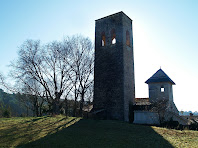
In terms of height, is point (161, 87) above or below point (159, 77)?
below

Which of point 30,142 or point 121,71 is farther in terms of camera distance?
point 121,71

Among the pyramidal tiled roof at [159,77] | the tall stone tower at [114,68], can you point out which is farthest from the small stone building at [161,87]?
the tall stone tower at [114,68]

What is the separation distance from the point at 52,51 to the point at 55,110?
23.4 feet

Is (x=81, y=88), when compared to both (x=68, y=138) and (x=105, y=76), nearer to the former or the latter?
(x=105, y=76)

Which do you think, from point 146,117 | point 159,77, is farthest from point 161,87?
point 146,117

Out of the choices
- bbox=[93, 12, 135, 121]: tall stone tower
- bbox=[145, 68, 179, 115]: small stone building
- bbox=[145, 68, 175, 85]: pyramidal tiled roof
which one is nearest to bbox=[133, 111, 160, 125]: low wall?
bbox=[93, 12, 135, 121]: tall stone tower

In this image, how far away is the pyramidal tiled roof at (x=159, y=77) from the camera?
899 inches

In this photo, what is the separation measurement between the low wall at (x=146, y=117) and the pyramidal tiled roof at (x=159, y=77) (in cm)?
484

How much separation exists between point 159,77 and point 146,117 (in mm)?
5997

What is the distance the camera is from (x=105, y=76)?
22.6m

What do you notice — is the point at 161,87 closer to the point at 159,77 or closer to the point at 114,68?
the point at 159,77

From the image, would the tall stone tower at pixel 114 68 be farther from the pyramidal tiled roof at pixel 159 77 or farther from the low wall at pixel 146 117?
the pyramidal tiled roof at pixel 159 77

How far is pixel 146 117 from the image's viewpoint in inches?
786

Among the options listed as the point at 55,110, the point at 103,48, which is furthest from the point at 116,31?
the point at 55,110
